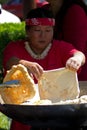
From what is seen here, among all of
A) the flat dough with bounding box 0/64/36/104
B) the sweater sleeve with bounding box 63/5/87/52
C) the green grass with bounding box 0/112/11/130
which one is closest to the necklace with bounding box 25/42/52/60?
the sweater sleeve with bounding box 63/5/87/52

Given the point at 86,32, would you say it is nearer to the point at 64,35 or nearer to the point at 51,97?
the point at 64,35

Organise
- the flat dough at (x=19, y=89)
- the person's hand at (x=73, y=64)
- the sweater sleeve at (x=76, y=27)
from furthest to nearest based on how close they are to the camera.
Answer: the sweater sleeve at (x=76, y=27) → the person's hand at (x=73, y=64) → the flat dough at (x=19, y=89)

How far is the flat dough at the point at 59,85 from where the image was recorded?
2963 millimetres

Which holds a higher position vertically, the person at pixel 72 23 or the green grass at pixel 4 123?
the person at pixel 72 23

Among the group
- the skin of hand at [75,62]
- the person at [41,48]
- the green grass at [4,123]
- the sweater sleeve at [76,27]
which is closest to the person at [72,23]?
the sweater sleeve at [76,27]

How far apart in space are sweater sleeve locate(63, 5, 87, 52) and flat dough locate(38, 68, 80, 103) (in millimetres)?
854

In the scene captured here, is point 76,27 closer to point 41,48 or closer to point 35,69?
point 41,48

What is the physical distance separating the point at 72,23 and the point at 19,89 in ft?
3.87

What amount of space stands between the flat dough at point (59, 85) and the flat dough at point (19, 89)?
0.13 metres

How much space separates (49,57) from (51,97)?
23.0 inches

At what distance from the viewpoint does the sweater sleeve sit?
12.5 ft

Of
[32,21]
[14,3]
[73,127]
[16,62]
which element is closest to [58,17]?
[32,21]

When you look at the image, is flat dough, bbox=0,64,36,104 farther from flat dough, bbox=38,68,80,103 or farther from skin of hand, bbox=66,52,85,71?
skin of hand, bbox=66,52,85,71

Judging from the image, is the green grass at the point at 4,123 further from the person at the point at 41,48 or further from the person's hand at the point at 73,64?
the person's hand at the point at 73,64
